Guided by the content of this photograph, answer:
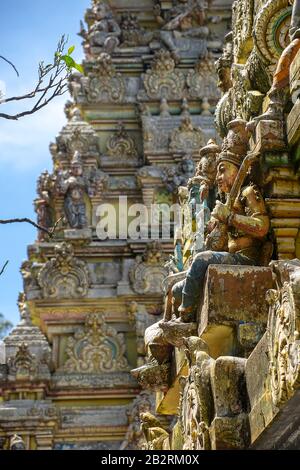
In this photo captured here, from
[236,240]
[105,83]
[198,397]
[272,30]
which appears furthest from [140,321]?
[198,397]

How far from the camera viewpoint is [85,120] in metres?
27.8

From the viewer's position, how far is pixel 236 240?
1010 cm

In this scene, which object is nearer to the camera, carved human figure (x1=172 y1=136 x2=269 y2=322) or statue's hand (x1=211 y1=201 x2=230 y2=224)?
carved human figure (x1=172 y1=136 x2=269 y2=322)

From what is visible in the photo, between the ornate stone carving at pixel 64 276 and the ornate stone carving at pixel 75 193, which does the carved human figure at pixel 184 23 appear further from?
the ornate stone carving at pixel 64 276

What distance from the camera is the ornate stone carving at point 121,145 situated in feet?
89.8

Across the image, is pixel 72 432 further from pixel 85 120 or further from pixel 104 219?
pixel 85 120

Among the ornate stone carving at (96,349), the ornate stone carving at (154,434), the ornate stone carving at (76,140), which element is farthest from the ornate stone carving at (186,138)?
the ornate stone carving at (154,434)

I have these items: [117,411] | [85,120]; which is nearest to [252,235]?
[117,411]

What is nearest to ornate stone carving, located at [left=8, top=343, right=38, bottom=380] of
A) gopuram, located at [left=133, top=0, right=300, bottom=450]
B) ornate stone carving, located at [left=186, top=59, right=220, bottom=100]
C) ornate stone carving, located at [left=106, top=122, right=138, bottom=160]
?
ornate stone carving, located at [left=106, top=122, right=138, bottom=160]

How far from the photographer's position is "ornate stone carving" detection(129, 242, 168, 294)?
24547mm

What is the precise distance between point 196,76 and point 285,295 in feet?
67.3

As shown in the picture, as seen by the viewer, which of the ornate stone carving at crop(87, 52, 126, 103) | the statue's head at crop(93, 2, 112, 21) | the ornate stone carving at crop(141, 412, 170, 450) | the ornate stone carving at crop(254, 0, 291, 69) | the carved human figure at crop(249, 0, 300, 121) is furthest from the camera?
the statue's head at crop(93, 2, 112, 21)

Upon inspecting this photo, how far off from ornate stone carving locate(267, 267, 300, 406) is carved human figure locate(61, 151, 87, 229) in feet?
57.8

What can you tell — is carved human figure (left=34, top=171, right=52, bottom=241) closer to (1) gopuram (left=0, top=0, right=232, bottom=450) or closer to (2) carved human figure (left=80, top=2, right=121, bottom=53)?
(1) gopuram (left=0, top=0, right=232, bottom=450)
